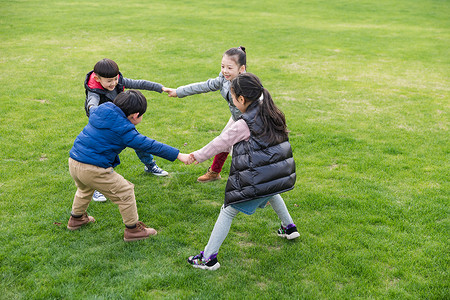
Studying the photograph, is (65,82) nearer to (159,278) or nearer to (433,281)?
(159,278)

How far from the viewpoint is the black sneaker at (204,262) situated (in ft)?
12.5

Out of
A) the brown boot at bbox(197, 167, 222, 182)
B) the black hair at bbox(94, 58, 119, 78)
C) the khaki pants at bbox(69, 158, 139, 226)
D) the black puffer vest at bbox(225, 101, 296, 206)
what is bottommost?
the brown boot at bbox(197, 167, 222, 182)

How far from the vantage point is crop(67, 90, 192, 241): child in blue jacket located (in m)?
3.87

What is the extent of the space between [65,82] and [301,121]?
602cm

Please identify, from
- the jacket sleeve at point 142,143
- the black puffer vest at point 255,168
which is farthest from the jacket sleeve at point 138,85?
the black puffer vest at point 255,168

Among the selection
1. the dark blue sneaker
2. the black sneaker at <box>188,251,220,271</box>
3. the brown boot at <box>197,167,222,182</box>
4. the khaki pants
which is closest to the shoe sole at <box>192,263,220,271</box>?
the black sneaker at <box>188,251,220,271</box>

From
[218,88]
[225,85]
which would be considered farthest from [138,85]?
[225,85]

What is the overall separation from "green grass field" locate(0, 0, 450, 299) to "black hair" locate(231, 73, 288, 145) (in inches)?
50.0

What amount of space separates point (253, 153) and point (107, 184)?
1.50m

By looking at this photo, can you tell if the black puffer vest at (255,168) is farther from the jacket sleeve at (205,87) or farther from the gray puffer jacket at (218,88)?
the jacket sleeve at (205,87)

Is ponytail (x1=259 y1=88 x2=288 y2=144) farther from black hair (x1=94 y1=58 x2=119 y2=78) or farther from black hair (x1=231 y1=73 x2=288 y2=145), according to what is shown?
black hair (x1=94 y1=58 x2=119 y2=78)

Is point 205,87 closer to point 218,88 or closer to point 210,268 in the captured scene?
point 218,88

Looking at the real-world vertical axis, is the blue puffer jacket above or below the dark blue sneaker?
above

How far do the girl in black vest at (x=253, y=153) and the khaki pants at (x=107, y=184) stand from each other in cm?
96
